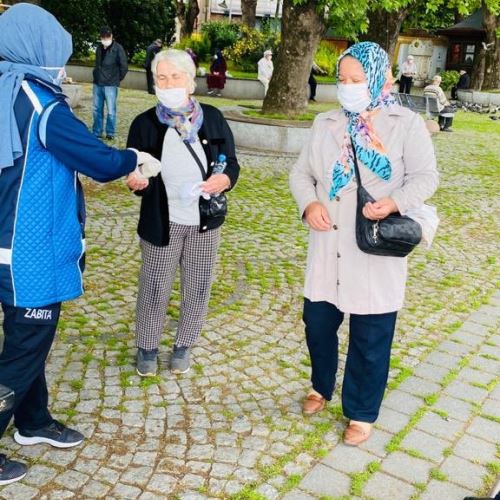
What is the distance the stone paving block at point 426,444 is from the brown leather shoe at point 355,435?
0.21m

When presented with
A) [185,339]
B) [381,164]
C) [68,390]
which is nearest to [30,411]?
[68,390]

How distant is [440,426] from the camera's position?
152 inches

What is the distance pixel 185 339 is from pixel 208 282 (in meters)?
0.40

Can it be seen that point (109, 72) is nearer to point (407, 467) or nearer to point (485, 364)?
point (485, 364)

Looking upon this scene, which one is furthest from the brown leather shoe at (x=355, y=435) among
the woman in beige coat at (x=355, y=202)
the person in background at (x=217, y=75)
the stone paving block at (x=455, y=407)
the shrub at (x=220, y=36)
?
the shrub at (x=220, y=36)

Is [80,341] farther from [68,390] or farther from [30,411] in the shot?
[30,411]

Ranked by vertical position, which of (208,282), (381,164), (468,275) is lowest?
(468,275)

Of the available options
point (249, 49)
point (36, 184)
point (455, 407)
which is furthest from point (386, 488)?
point (249, 49)

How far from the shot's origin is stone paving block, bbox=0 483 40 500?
3039 mm

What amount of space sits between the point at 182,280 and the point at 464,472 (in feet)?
6.45

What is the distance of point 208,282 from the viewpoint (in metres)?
4.18

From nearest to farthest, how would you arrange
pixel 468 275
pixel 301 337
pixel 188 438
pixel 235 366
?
pixel 188 438, pixel 235 366, pixel 301 337, pixel 468 275

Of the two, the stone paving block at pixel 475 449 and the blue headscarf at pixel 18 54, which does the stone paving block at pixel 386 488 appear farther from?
the blue headscarf at pixel 18 54

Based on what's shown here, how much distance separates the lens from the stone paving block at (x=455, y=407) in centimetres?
400
